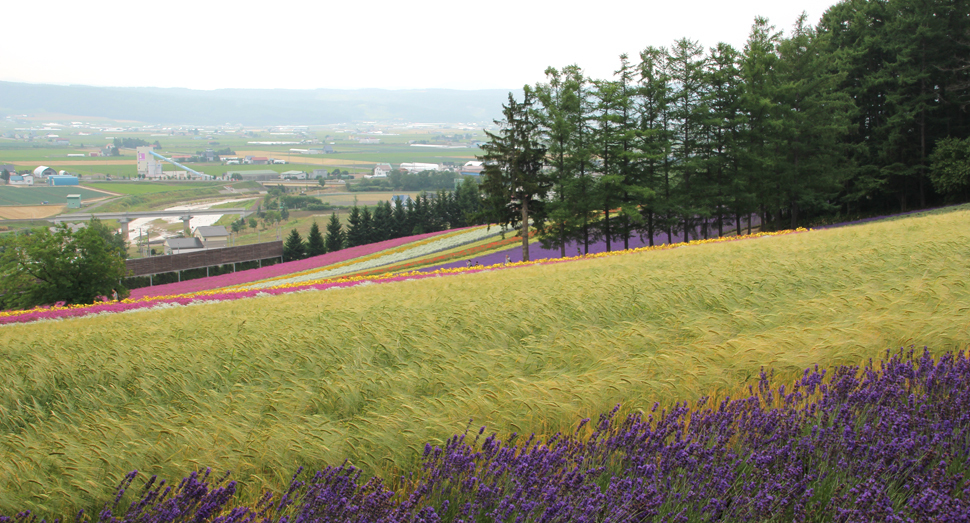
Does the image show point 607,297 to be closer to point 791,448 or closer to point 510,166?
point 791,448

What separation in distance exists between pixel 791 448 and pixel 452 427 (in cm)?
240

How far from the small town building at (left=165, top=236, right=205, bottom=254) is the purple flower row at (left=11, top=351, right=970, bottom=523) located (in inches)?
4188

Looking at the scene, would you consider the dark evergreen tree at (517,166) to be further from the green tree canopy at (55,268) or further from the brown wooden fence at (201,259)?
the brown wooden fence at (201,259)

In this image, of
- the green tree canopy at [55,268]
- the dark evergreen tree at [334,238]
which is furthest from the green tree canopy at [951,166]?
the dark evergreen tree at [334,238]

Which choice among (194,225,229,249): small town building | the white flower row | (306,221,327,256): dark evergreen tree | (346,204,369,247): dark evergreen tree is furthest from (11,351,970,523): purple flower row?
(194,225,229,249): small town building

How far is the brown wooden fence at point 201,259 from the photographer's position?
6094 centimetres

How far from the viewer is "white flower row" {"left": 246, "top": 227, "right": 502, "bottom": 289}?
49062mm

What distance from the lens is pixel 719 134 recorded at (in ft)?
138

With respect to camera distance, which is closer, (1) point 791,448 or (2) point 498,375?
(1) point 791,448

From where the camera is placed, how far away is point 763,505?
10.2 feet

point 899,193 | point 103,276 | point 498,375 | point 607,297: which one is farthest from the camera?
point 899,193

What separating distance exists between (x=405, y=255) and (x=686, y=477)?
54.1 meters

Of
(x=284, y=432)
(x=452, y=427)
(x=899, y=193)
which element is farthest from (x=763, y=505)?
(x=899, y=193)

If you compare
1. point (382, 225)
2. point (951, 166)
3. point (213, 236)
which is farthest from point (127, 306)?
point (213, 236)
